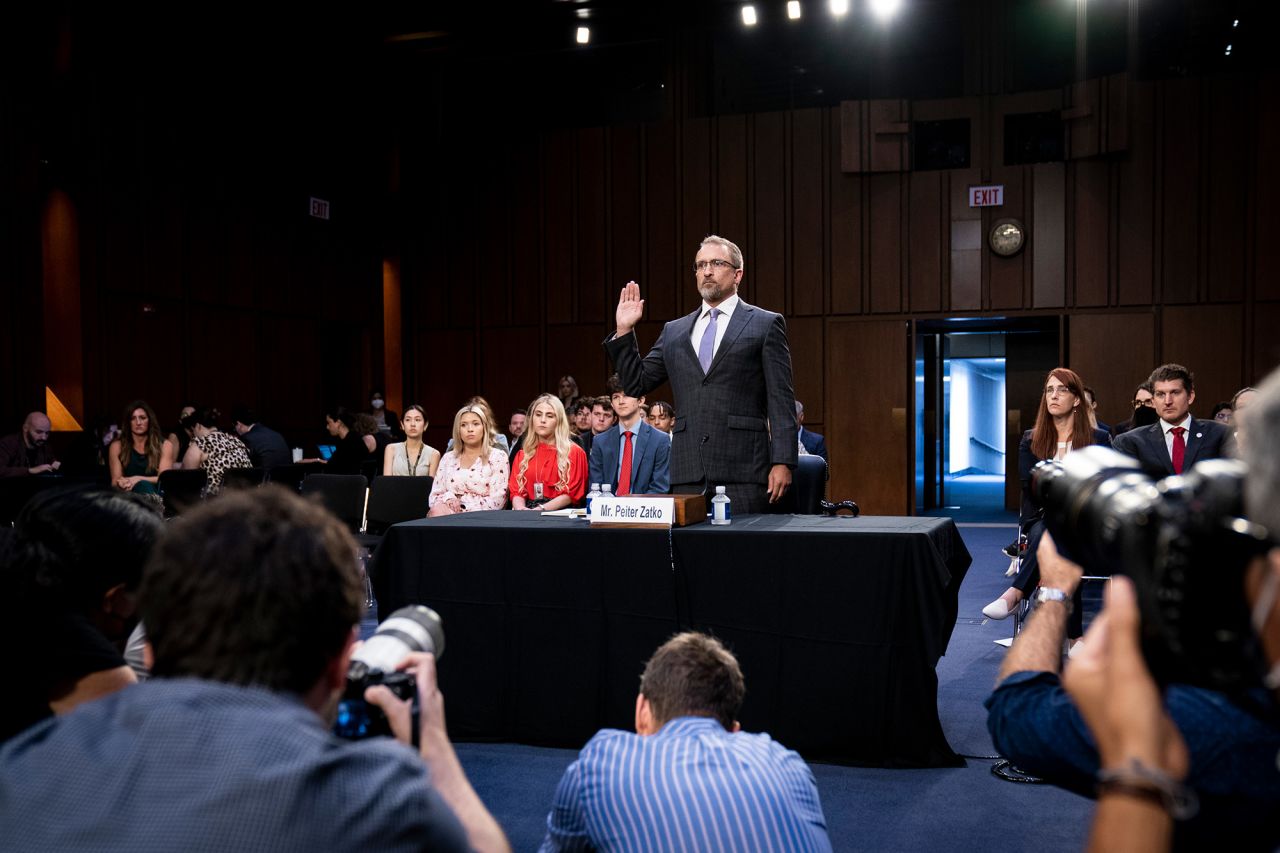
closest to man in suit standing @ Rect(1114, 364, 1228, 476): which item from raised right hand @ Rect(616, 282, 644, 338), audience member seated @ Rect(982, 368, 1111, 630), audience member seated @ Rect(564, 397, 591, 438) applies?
audience member seated @ Rect(982, 368, 1111, 630)

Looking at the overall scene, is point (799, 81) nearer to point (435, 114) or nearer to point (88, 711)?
point (435, 114)

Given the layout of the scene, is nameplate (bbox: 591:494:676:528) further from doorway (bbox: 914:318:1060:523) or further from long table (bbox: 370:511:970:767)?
doorway (bbox: 914:318:1060:523)

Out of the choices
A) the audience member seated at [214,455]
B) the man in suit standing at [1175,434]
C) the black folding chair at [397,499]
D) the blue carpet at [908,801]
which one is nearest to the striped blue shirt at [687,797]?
the blue carpet at [908,801]

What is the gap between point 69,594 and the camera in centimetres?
141

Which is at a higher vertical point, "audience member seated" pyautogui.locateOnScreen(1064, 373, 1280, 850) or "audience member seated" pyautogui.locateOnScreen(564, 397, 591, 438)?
"audience member seated" pyautogui.locateOnScreen(564, 397, 591, 438)

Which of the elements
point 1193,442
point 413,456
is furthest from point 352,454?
point 1193,442

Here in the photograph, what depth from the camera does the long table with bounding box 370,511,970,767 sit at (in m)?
3.04

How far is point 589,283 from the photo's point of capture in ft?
38.5

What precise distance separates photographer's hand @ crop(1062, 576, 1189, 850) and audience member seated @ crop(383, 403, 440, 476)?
589 centimetres

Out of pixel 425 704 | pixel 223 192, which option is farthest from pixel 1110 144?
pixel 425 704

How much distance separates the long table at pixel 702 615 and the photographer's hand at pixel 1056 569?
67.6 inches

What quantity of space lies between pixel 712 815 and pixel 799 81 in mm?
11178

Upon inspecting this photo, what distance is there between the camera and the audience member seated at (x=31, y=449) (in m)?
7.19

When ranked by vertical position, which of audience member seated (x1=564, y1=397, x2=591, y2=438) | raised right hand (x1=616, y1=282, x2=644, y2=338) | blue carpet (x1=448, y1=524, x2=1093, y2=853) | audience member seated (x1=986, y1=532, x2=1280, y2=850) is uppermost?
raised right hand (x1=616, y1=282, x2=644, y2=338)
